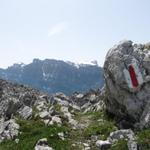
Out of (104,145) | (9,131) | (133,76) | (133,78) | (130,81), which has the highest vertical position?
(133,76)

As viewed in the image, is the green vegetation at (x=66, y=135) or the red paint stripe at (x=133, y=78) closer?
the green vegetation at (x=66, y=135)

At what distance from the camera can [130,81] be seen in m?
32.2

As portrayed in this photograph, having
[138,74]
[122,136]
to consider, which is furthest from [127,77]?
[122,136]

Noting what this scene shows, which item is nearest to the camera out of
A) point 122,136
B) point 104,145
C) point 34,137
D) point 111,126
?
point 104,145

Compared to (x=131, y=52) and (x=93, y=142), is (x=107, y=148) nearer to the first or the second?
(x=93, y=142)

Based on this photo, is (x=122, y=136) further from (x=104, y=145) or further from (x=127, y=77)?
(x=127, y=77)

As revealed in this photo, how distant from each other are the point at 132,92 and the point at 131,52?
3.70 m

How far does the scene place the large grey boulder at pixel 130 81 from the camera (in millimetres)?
31781

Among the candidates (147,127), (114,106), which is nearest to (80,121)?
(114,106)

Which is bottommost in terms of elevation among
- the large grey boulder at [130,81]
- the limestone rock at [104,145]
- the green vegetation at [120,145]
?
the limestone rock at [104,145]

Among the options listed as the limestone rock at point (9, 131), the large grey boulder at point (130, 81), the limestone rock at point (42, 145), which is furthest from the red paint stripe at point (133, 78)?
the limestone rock at point (9, 131)

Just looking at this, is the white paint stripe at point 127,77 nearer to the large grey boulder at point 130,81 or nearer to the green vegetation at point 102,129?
the large grey boulder at point 130,81

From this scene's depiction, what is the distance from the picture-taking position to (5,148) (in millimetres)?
31297

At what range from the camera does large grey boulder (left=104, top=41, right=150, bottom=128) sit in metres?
31.8
